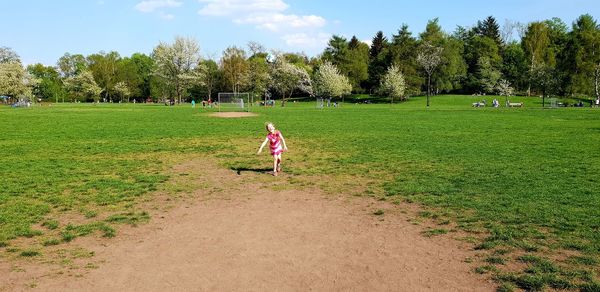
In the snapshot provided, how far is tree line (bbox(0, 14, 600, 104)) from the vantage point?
8069cm

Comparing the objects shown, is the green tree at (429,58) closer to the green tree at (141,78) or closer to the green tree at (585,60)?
the green tree at (585,60)

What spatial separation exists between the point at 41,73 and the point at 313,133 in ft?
485

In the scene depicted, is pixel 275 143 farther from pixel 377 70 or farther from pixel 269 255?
pixel 377 70

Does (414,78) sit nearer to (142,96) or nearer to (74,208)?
(142,96)

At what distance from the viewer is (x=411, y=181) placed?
12.7 metres

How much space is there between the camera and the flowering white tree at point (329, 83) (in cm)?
9619

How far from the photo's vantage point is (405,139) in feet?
77.3

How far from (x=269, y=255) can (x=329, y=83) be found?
90543mm

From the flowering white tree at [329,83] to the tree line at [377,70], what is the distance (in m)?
0.23

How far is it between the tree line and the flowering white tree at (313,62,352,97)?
0.23 m

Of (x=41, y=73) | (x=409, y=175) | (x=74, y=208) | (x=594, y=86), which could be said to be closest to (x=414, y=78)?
(x=594, y=86)

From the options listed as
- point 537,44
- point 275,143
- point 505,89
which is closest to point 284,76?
point 505,89

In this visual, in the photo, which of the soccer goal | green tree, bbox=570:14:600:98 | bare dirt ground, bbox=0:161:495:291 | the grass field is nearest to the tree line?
green tree, bbox=570:14:600:98

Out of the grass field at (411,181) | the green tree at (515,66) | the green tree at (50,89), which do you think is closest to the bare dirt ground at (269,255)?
the grass field at (411,181)
